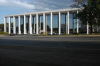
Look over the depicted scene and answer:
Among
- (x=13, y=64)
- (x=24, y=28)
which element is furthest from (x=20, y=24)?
(x=13, y=64)

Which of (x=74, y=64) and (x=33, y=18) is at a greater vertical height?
(x=33, y=18)

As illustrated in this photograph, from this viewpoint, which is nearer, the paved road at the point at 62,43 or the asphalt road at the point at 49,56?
the asphalt road at the point at 49,56

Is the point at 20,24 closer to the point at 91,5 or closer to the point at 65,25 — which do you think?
the point at 65,25

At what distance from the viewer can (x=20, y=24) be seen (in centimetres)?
6556

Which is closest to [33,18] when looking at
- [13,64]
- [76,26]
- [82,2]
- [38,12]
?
[38,12]

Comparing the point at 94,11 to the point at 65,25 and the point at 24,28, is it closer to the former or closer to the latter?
the point at 65,25

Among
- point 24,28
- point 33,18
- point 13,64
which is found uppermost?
point 33,18

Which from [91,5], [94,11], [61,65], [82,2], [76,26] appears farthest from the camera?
[76,26]

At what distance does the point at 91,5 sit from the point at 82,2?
117 inches

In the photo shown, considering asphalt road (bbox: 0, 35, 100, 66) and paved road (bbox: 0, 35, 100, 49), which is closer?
asphalt road (bbox: 0, 35, 100, 66)

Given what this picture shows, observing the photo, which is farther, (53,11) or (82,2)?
(53,11)

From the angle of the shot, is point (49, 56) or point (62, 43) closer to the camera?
point (49, 56)

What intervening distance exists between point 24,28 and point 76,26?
97.7 feet

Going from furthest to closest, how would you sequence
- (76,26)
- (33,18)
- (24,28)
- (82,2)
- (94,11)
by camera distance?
(33,18) < (24,28) < (76,26) < (82,2) < (94,11)
